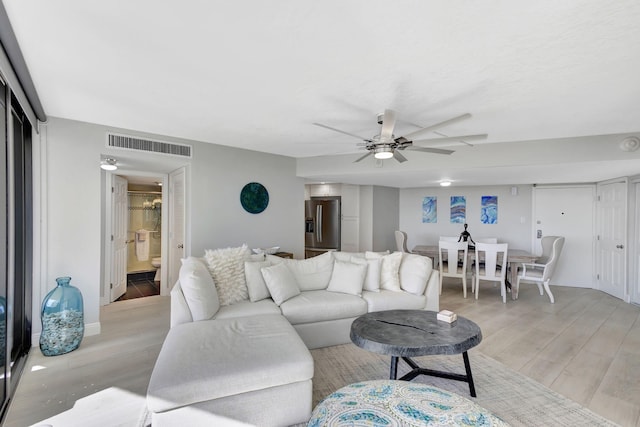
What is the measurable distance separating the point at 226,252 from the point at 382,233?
4679mm

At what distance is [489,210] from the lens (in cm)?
654

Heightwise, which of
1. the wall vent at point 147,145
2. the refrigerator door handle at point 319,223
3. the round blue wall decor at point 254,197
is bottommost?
the refrigerator door handle at point 319,223

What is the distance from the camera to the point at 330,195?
7332mm

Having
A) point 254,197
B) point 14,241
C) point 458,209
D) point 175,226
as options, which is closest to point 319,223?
point 254,197

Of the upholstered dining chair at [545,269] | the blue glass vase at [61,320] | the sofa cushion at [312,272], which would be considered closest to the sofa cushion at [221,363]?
the sofa cushion at [312,272]

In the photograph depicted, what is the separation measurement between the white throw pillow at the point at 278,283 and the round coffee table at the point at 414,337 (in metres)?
0.92

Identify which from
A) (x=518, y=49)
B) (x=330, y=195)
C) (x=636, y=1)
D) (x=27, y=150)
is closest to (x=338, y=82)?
(x=518, y=49)

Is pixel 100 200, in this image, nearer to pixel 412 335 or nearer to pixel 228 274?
pixel 228 274

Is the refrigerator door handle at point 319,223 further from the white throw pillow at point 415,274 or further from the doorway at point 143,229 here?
the white throw pillow at point 415,274

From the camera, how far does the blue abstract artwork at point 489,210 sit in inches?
255

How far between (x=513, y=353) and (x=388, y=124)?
2552mm

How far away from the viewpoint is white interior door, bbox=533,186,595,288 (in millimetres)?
5676

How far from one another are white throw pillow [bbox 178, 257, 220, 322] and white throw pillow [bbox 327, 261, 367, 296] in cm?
132

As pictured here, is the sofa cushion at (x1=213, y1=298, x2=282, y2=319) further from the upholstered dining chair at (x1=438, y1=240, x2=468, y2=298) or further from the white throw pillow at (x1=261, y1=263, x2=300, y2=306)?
the upholstered dining chair at (x1=438, y1=240, x2=468, y2=298)
